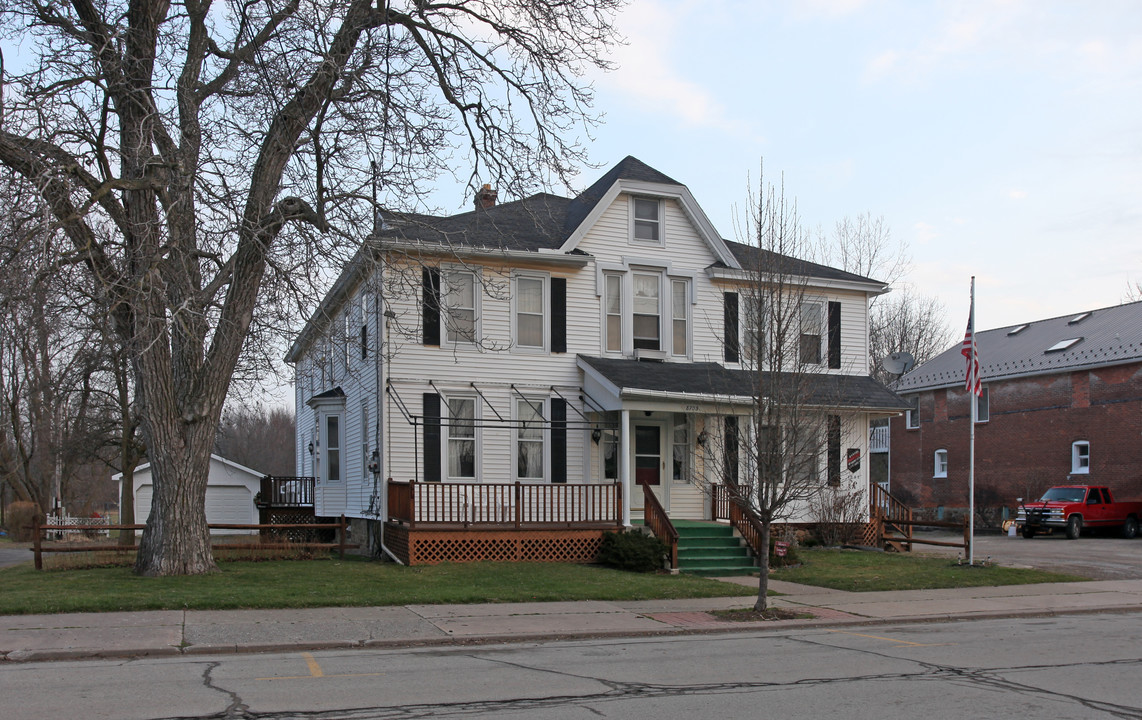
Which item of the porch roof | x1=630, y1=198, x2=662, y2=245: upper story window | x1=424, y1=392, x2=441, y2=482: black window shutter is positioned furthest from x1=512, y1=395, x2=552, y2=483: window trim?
x1=630, y1=198, x2=662, y2=245: upper story window

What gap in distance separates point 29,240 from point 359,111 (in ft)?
19.7

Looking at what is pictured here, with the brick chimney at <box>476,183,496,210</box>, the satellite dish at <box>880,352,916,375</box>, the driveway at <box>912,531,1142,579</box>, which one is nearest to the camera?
the driveway at <box>912,531,1142,579</box>

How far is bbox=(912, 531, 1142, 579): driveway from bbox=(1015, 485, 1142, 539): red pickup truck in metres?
0.45

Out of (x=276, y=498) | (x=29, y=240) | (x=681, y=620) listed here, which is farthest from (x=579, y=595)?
(x=276, y=498)

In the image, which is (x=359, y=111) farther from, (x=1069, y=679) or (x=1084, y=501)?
(x=1084, y=501)

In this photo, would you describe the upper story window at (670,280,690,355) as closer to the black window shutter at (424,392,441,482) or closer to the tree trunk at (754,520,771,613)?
the black window shutter at (424,392,441,482)

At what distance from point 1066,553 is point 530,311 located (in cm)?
1551

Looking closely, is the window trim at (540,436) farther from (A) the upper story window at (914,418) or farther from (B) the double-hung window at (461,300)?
(A) the upper story window at (914,418)

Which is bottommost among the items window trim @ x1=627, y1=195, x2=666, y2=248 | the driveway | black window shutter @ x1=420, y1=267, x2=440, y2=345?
the driveway

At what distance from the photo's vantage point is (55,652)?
10312mm

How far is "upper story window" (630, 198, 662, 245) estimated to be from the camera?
22625 millimetres

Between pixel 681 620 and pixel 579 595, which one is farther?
pixel 579 595

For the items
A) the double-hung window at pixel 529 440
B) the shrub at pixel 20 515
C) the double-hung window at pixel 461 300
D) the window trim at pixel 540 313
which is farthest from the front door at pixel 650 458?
the shrub at pixel 20 515

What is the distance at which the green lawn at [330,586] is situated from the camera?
540 inches
